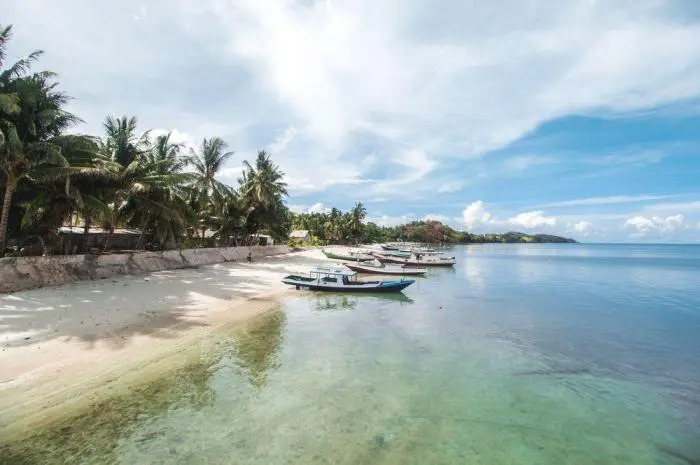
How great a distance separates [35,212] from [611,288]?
159ft

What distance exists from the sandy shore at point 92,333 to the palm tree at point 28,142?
6.26 meters

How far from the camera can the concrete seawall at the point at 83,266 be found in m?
17.1

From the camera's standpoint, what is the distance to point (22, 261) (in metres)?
17.6

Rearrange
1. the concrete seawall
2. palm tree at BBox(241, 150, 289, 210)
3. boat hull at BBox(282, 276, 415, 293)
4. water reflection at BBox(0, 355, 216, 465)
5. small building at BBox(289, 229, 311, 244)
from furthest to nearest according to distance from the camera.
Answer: small building at BBox(289, 229, 311, 244) < palm tree at BBox(241, 150, 289, 210) < boat hull at BBox(282, 276, 415, 293) < the concrete seawall < water reflection at BBox(0, 355, 216, 465)

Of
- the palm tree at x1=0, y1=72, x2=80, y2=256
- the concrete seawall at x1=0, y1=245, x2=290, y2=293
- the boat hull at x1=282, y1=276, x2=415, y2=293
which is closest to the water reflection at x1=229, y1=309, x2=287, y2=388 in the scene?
the boat hull at x1=282, y1=276, x2=415, y2=293

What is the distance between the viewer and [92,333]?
1277 centimetres

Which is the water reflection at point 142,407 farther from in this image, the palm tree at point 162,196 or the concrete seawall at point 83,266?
the palm tree at point 162,196

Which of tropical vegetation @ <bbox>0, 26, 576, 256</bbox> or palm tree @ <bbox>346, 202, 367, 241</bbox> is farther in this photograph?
palm tree @ <bbox>346, 202, 367, 241</bbox>

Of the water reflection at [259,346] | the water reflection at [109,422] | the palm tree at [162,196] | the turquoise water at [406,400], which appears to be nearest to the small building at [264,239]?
the palm tree at [162,196]

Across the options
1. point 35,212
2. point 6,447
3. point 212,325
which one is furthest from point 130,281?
point 6,447

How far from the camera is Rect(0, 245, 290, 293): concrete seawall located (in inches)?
674

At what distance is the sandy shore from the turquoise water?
1.03m

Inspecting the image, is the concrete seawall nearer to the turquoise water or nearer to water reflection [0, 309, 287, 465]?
the turquoise water

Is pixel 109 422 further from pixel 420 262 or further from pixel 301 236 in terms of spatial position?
pixel 301 236
